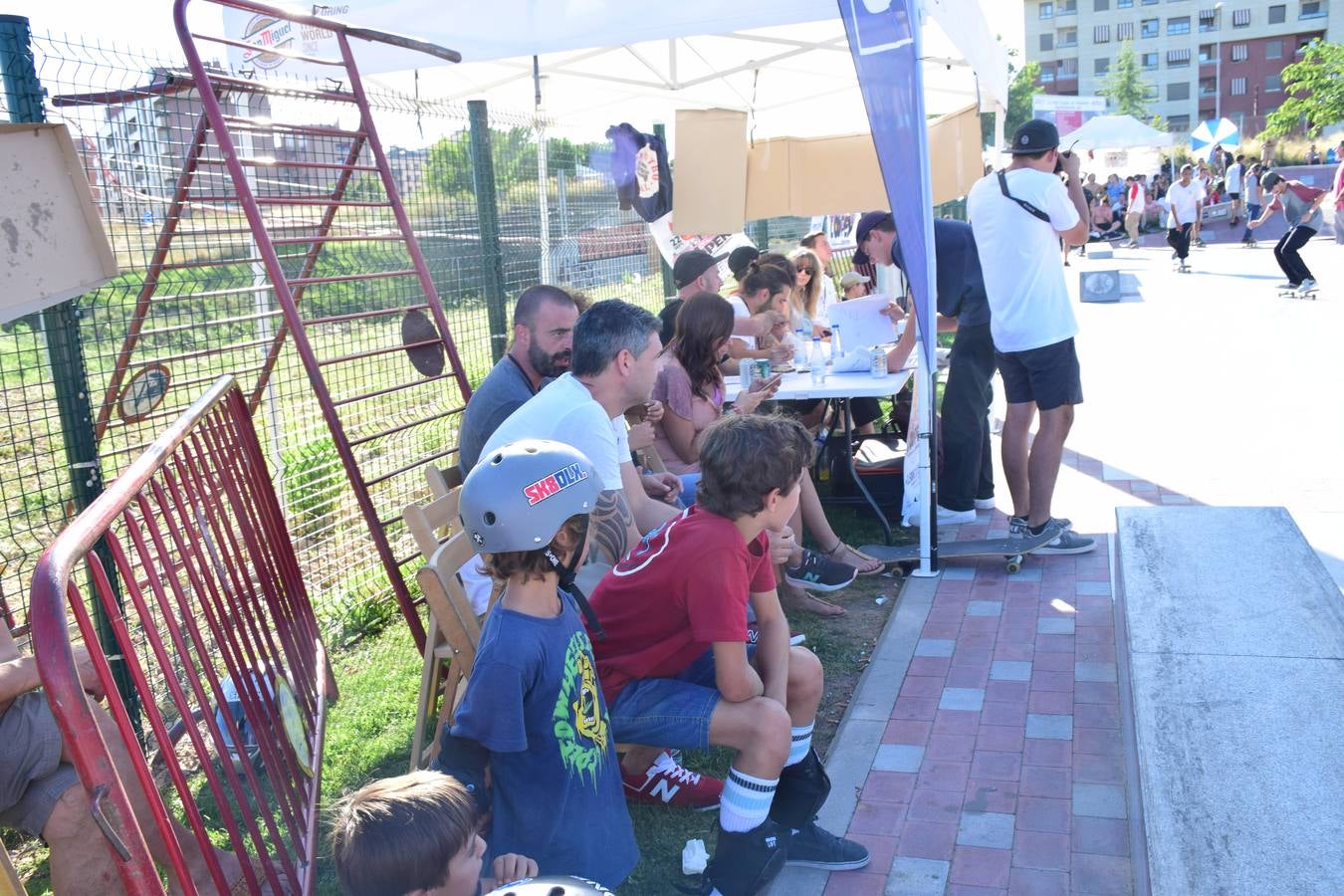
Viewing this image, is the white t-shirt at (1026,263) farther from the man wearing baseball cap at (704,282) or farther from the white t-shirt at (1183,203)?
the white t-shirt at (1183,203)

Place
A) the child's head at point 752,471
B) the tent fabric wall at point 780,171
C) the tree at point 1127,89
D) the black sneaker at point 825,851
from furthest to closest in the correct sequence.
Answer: the tree at point 1127,89 < the tent fabric wall at point 780,171 < the black sneaker at point 825,851 < the child's head at point 752,471

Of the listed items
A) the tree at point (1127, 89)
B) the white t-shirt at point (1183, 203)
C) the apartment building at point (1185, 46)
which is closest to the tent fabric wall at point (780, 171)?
the white t-shirt at point (1183, 203)

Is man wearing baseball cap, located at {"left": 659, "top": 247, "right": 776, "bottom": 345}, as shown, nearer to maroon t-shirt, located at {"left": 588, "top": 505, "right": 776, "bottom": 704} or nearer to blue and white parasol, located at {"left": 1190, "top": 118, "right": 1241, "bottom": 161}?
maroon t-shirt, located at {"left": 588, "top": 505, "right": 776, "bottom": 704}

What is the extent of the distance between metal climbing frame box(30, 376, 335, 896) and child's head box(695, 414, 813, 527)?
129 cm

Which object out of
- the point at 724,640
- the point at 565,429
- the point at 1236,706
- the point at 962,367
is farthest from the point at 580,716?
the point at 962,367

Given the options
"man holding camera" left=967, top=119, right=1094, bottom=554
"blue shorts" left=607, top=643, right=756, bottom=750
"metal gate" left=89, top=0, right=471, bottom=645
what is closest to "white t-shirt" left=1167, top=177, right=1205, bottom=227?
"man holding camera" left=967, top=119, right=1094, bottom=554

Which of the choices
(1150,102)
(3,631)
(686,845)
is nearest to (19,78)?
(3,631)

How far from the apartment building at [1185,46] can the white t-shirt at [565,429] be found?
3625 inches

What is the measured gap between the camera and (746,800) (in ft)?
9.34

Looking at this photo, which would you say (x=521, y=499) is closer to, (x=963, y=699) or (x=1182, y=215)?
(x=963, y=699)

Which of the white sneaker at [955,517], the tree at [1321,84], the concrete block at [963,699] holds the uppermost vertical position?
the tree at [1321,84]

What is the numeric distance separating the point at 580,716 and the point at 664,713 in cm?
53

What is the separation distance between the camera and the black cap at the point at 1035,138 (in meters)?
5.38

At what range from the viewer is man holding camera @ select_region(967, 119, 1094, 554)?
5.32 meters
